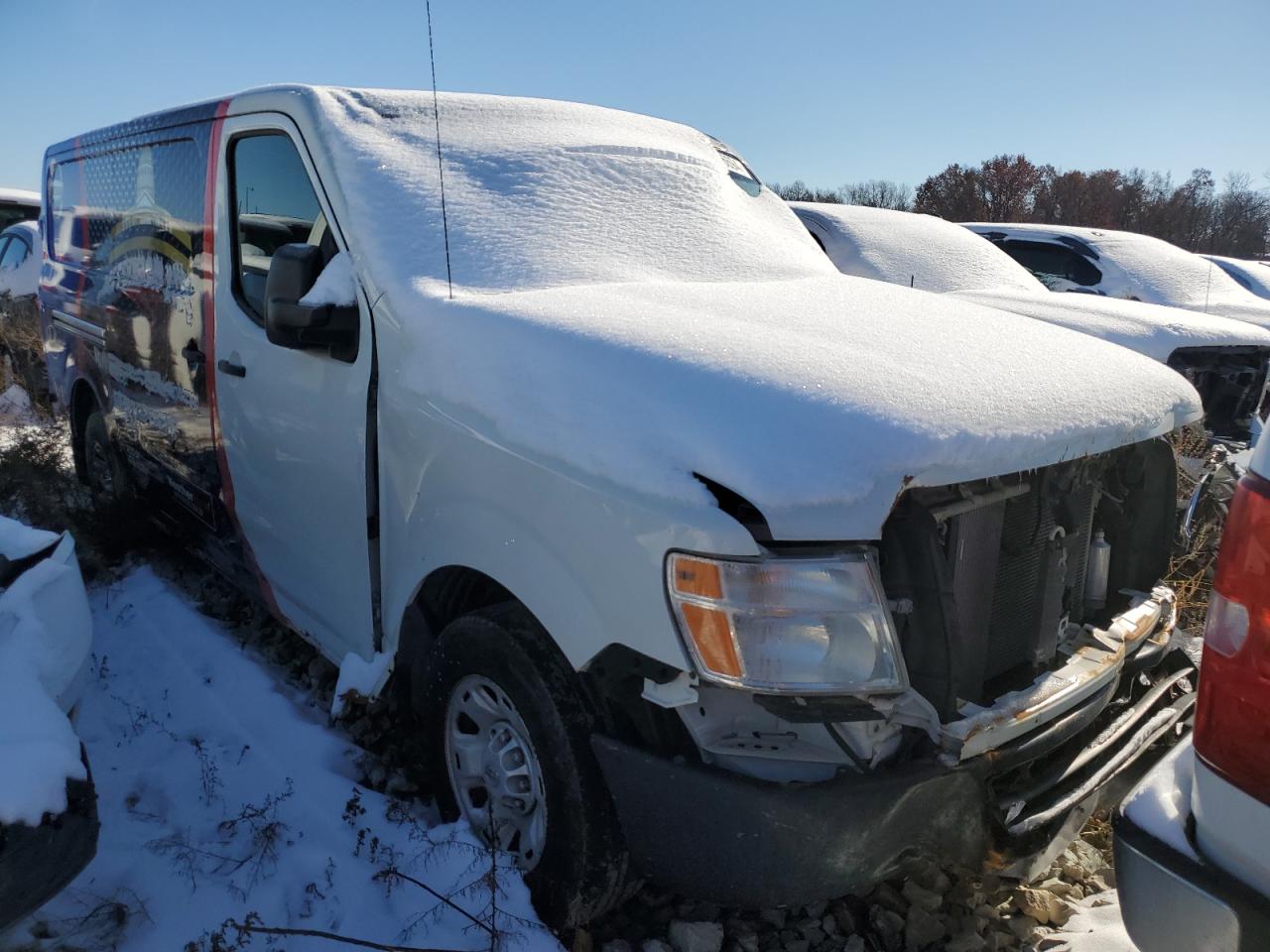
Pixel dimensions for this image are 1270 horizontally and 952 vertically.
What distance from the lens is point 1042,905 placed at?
222cm

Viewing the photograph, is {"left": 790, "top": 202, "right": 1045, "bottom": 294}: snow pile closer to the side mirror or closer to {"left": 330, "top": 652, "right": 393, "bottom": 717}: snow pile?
the side mirror

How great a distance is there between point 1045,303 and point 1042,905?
3631 mm

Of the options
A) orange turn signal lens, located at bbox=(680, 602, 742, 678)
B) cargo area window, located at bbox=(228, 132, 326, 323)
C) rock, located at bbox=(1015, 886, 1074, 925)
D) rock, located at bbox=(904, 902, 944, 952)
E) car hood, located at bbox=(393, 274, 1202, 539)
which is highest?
cargo area window, located at bbox=(228, 132, 326, 323)

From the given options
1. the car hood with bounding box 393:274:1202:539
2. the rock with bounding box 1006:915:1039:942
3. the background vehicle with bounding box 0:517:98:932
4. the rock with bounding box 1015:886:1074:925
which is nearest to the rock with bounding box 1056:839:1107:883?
the rock with bounding box 1015:886:1074:925

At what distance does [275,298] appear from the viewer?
2.26 m

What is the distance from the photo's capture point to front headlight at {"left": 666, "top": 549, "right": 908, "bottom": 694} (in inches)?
60.6

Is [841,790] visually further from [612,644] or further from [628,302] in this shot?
[628,302]

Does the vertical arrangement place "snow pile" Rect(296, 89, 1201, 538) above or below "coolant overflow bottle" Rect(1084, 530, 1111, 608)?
above

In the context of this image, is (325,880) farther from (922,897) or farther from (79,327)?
(79,327)

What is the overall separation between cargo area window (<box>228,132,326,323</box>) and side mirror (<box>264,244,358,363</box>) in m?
0.29

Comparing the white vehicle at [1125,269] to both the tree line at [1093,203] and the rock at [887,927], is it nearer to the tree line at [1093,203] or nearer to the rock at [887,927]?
the rock at [887,927]

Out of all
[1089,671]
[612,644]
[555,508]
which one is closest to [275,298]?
[555,508]

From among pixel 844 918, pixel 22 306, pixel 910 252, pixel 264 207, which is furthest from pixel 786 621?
pixel 22 306

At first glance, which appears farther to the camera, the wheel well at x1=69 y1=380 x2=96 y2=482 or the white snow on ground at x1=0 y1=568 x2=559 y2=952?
the wheel well at x1=69 y1=380 x2=96 y2=482
